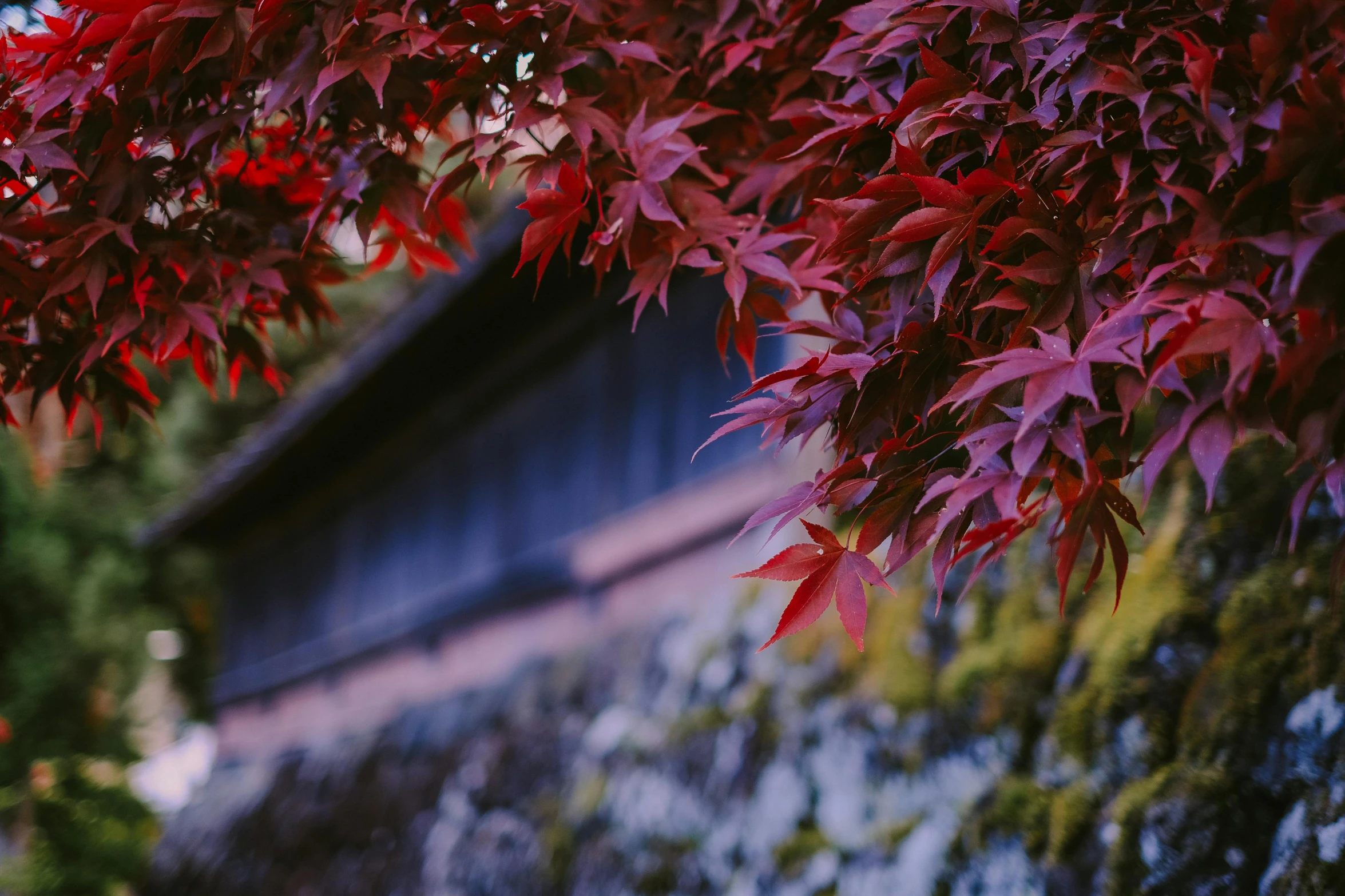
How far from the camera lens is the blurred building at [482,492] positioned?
226 inches

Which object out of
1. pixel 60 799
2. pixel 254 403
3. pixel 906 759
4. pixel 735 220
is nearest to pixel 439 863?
pixel 906 759

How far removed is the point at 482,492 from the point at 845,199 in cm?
667

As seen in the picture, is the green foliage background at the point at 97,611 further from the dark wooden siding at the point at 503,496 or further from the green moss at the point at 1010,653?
the green moss at the point at 1010,653

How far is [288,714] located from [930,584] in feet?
28.1

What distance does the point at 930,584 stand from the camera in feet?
13.0

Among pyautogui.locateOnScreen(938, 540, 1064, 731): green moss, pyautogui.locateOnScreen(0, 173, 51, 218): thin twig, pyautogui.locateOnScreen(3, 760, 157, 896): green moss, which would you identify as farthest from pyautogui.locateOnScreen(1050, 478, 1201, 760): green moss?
pyautogui.locateOnScreen(3, 760, 157, 896): green moss

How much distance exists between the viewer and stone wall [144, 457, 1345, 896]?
2.54 metres

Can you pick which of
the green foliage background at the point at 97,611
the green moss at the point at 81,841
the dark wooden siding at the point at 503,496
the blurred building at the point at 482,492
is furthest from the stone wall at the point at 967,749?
the green foliage background at the point at 97,611

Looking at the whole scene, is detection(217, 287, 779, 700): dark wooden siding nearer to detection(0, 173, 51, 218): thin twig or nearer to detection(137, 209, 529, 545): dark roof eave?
detection(137, 209, 529, 545): dark roof eave

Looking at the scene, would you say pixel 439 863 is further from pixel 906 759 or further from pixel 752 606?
pixel 906 759

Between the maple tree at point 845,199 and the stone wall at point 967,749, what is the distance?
135 cm

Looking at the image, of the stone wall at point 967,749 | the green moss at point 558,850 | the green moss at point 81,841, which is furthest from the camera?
the green moss at point 81,841

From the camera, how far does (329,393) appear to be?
25.6ft

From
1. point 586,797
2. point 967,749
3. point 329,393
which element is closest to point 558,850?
point 586,797
